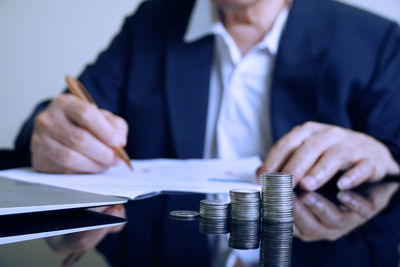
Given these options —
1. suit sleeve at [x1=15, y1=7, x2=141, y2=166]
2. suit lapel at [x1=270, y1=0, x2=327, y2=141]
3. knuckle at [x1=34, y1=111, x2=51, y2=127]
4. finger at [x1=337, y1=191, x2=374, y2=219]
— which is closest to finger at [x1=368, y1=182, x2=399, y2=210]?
finger at [x1=337, y1=191, x2=374, y2=219]

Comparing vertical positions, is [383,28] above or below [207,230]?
above

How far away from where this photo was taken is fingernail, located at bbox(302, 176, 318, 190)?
60 cm

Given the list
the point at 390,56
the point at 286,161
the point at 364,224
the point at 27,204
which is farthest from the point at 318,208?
the point at 390,56

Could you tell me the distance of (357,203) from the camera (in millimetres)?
507

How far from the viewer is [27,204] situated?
1.14 ft

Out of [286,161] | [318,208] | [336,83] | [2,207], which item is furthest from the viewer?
[336,83]

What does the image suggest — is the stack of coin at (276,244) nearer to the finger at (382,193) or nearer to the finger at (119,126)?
the finger at (382,193)

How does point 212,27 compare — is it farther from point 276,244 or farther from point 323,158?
point 276,244

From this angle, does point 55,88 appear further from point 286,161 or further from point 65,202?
point 65,202

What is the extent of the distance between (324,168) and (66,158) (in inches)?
17.5

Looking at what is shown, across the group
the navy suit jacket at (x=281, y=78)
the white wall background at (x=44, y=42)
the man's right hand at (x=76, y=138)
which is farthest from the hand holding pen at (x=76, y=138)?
the white wall background at (x=44, y=42)

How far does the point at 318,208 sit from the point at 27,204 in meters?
0.30

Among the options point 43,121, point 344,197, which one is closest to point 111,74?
point 43,121

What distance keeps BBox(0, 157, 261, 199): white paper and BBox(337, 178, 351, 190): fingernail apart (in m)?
0.13
